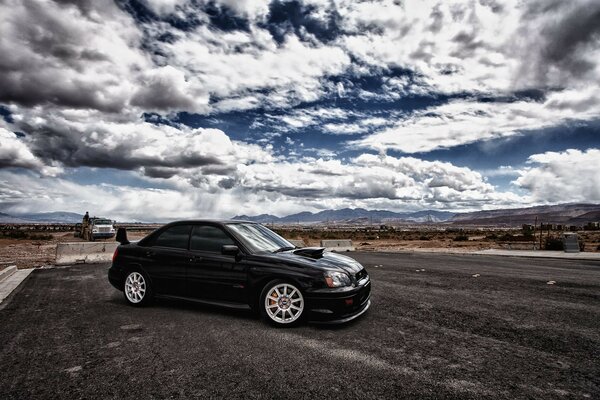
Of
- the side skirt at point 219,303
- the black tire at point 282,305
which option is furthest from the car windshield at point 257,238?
the side skirt at point 219,303

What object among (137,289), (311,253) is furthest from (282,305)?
(137,289)

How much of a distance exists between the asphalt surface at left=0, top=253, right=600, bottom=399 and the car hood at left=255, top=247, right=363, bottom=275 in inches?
31.7

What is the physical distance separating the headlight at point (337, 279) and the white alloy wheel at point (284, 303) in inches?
17.3

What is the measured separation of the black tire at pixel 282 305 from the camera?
4.91 metres

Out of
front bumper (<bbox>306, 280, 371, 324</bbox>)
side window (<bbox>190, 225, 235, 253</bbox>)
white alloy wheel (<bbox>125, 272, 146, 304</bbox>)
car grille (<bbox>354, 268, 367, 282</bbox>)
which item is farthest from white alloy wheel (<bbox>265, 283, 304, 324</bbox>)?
white alloy wheel (<bbox>125, 272, 146, 304</bbox>)

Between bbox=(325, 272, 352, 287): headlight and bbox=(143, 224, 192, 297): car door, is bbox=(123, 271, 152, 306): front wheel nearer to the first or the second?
bbox=(143, 224, 192, 297): car door

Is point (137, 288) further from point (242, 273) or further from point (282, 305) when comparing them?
point (282, 305)

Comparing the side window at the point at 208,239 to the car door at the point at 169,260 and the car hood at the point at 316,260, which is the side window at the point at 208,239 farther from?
the car hood at the point at 316,260

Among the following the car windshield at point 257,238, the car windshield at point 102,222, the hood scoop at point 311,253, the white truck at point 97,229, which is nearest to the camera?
the hood scoop at point 311,253

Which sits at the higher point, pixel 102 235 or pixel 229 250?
pixel 229 250

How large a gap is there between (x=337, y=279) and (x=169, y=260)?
2834 millimetres

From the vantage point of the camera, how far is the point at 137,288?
619 cm

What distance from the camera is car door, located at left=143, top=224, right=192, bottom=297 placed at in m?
5.80

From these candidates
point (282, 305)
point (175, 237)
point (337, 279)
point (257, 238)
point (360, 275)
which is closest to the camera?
point (337, 279)
